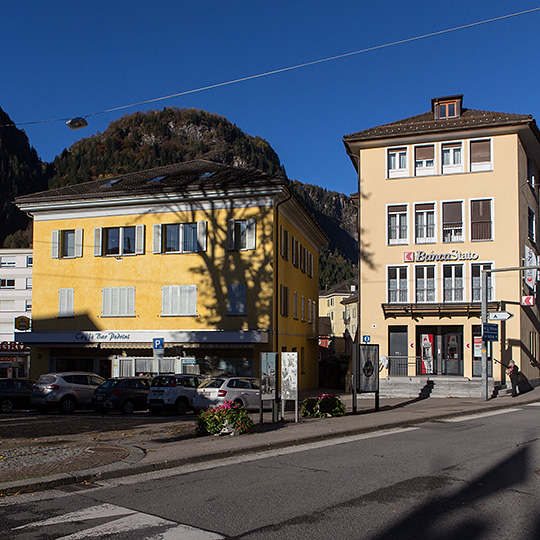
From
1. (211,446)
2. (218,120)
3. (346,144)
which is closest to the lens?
(211,446)

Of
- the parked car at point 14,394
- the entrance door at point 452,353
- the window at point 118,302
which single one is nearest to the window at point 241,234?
the window at point 118,302

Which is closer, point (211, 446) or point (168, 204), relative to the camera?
point (211, 446)

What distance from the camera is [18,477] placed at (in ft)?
30.9

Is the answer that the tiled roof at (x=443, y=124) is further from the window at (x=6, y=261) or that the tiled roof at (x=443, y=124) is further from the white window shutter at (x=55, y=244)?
the window at (x=6, y=261)

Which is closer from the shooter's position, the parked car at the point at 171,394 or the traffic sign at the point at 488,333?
the parked car at the point at 171,394

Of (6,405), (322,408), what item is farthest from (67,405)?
(322,408)

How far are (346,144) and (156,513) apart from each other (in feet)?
96.2

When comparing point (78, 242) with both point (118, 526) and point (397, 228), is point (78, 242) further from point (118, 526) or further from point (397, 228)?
point (118, 526)

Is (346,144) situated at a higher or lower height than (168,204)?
higher

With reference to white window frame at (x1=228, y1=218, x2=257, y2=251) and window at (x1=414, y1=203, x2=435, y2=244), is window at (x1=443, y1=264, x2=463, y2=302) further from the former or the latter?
white window frame at (x1=228, y1=218, x2=257, y2=251)

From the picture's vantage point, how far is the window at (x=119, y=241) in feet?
116

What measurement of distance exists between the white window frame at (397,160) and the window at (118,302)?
15.4 meters

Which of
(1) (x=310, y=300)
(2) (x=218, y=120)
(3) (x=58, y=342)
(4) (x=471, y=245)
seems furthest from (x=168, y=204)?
(2) (x=218, y=120)

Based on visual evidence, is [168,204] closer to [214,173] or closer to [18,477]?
[214,173]
